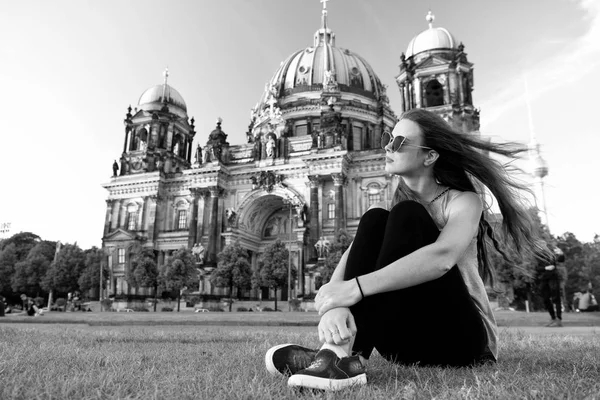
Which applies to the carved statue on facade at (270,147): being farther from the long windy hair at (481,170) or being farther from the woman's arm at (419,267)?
the woman's arm at (419,267)

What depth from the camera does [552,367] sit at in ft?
9.40

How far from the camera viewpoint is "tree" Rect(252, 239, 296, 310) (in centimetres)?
3550

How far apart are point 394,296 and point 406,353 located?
0.54 metres

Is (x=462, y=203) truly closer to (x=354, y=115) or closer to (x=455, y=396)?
(x=455, y=396)

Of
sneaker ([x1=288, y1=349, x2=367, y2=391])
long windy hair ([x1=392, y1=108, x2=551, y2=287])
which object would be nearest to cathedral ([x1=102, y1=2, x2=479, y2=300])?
long windy hair ([x1=392, y1=108, x2=551, y2=287])

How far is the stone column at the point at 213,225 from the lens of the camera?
41.6m

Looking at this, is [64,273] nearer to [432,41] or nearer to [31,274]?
[31,274]

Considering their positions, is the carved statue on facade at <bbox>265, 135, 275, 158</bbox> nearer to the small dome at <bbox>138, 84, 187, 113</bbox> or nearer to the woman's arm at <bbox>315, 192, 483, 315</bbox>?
the small dome at <bbox>138, 84, 187, 113</bbox>

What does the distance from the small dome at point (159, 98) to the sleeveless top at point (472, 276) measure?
175ft

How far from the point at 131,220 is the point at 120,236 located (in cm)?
244

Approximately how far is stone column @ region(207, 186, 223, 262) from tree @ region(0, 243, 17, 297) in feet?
93.8

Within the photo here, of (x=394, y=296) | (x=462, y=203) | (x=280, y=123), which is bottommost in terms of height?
(x=394, y=296)

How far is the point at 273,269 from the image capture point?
35.8 meters

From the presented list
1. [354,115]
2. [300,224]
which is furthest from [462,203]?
[354,115]
